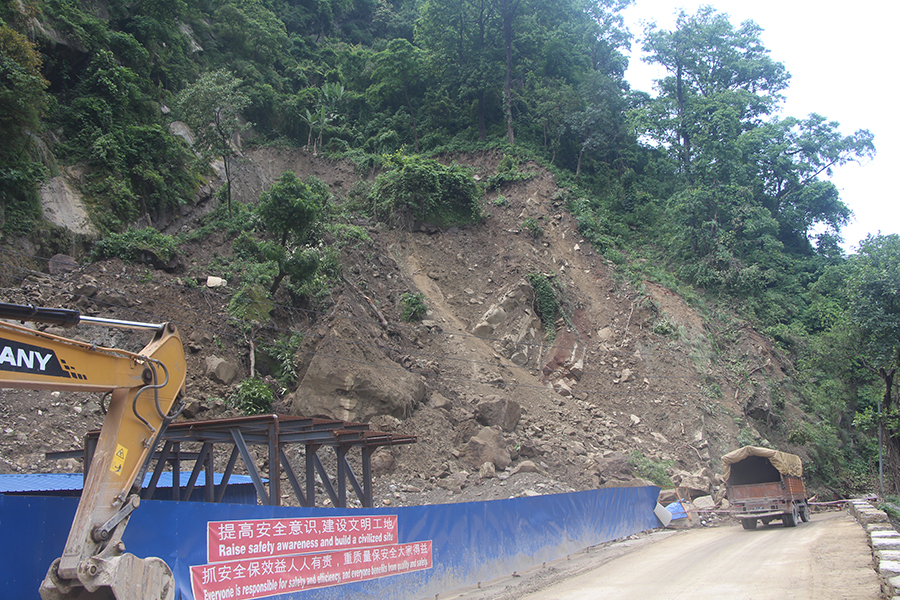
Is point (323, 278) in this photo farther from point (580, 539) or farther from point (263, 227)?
point (580, 539)

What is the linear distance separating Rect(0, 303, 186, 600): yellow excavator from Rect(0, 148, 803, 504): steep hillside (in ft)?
30.3

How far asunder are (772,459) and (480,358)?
11.1 metres

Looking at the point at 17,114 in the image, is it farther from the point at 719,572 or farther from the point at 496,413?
the point at 719,572

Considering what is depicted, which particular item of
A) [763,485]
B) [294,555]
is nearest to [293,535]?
[294,555]

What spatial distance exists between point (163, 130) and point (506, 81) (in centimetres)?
2247

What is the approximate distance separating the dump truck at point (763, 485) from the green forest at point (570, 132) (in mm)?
9170

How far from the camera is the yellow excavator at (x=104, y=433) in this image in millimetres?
5520

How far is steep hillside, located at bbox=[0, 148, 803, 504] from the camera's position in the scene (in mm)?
17547

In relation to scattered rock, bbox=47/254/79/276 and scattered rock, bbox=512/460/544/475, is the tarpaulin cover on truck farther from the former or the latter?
scattered rock, bbox=47/254/79/276

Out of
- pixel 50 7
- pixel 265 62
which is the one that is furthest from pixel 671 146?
pixel 50 7

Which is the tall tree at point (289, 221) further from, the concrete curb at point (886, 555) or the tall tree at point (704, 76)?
the tall tree at point (704, 76)

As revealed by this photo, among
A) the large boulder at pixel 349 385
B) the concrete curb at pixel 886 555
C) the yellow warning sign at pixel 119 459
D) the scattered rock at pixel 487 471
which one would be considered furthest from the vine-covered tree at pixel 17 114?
the concrete curb at pixel 886 555

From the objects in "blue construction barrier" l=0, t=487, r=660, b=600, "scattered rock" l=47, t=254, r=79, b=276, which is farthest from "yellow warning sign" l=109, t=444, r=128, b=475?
"scattered rock" l=47, t=254, r=79, b=276

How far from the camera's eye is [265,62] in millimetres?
40406
